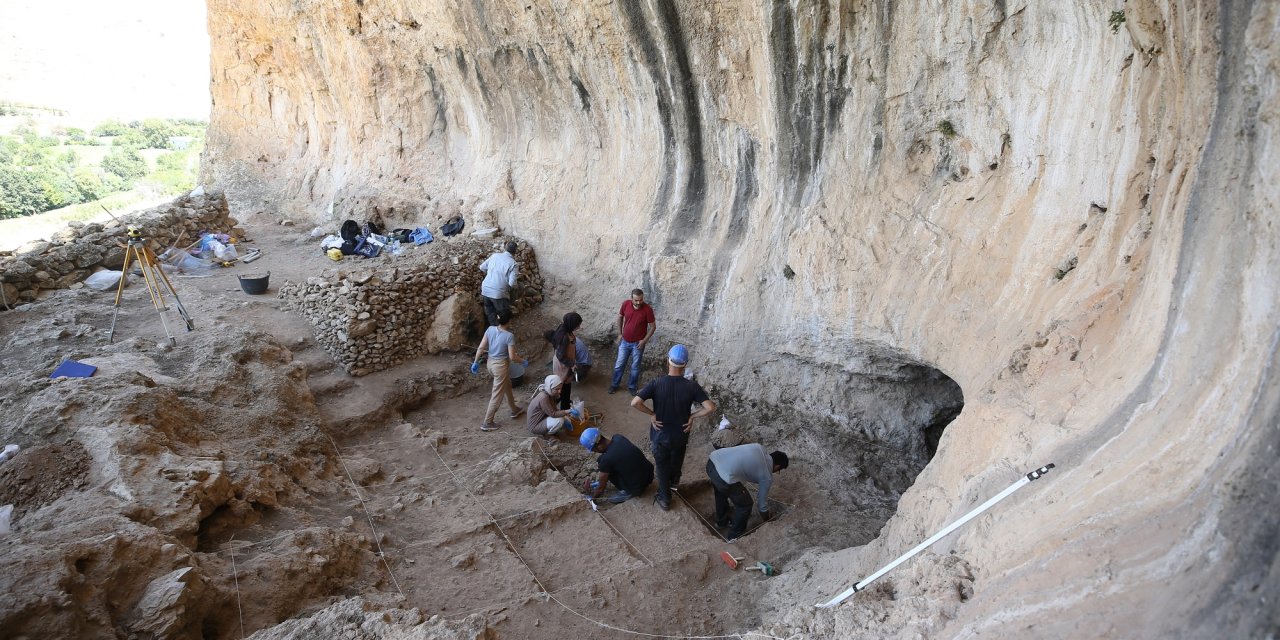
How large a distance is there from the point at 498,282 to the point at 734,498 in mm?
3883

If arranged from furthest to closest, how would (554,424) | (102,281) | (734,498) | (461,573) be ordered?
1. (102,281)
2. (554,424)
3. (734,498)
4. (461,573)

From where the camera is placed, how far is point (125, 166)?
90.1 ft

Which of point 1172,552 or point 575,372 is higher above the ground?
point 1172,552

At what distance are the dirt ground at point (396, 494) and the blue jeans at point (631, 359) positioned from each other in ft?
0.78

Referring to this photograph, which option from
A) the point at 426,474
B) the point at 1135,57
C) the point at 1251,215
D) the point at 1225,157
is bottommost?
the point at 426,474

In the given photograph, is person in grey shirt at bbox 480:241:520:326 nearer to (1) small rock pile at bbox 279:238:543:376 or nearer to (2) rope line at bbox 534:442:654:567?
(1) small rock pile at bbox 279:238:543:376

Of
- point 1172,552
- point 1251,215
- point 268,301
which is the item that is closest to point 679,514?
point 1172,552

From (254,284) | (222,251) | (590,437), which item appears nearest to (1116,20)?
(590,437)

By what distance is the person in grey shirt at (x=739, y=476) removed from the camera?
190 inches

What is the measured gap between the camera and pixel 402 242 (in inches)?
393

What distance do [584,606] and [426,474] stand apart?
233 cm

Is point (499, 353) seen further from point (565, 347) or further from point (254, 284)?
point (254, 284)

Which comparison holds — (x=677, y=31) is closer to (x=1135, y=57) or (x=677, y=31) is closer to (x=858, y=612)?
(x=1135, y=57)

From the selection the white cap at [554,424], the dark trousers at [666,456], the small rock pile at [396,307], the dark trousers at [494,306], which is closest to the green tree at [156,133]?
the small rock pile at [396,307]
